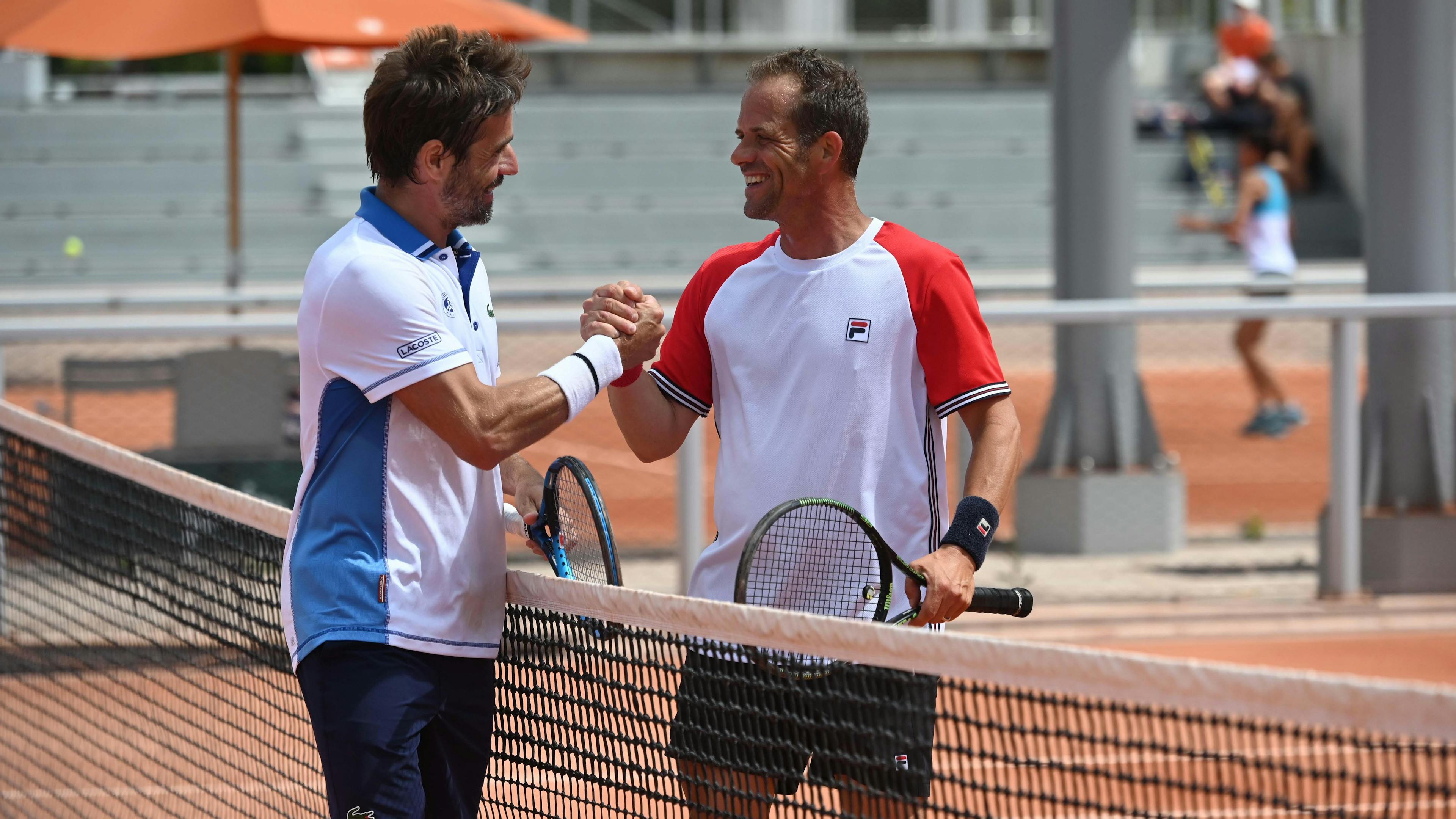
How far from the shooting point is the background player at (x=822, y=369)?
298 centimetres

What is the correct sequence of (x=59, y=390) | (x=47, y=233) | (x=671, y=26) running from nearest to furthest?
(x=59, y=390) < (x=47, y=233) < (x=671, y=26)

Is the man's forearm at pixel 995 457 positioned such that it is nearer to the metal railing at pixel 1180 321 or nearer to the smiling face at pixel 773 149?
the smiling face at pixel 773 149

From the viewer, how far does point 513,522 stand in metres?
3.30

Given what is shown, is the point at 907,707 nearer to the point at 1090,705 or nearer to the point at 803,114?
the point at 1090,705

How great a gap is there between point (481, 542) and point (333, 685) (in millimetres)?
358

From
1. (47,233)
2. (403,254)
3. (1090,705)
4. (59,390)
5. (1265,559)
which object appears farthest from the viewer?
(47,233)

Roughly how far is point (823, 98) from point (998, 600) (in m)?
1.03

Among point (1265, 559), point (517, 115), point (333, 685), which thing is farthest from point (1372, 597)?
point (517, 115)

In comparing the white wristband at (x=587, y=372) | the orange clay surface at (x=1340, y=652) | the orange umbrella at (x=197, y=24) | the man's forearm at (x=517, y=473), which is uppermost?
the orange umbrella at (x=197, y=24)

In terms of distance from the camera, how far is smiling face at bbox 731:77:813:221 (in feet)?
10.1

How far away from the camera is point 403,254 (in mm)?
2615

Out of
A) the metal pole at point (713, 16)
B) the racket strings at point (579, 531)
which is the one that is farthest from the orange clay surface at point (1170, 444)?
the metal pole at point (713, 16)

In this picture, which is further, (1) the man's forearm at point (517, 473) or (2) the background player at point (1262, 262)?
(2) the background player at point (1262, 262)

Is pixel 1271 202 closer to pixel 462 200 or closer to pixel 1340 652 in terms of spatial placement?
pixel 1340 652
